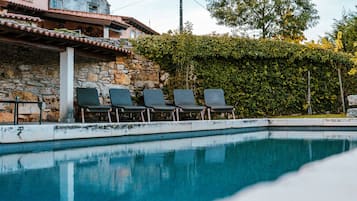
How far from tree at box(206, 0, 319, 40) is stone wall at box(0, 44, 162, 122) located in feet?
37.6

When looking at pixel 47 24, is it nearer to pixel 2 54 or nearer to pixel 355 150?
pixel 2 54

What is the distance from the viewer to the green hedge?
37.9 ft

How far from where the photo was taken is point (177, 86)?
1163cm

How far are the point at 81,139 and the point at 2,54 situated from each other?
3517mm

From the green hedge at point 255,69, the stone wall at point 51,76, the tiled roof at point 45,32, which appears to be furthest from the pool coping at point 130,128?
the stone wall at point 51,76

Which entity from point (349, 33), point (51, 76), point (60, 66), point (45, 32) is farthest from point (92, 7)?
point (45, 32)

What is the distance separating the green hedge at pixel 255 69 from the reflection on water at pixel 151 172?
4.49m

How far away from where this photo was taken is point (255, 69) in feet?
40.8

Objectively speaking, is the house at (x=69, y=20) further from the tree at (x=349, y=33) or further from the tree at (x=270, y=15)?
the tree at (x=349, y=33)

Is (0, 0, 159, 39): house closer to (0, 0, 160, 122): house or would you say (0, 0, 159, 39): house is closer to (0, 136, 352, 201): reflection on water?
(0, 0, 160, 122): house

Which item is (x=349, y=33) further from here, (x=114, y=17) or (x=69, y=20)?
(x=69, y=20)

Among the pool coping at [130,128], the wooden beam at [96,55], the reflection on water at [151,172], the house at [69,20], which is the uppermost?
the house at [69,20]

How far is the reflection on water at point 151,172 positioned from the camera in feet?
12.2

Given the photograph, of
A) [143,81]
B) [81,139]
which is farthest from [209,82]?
[81,139]
